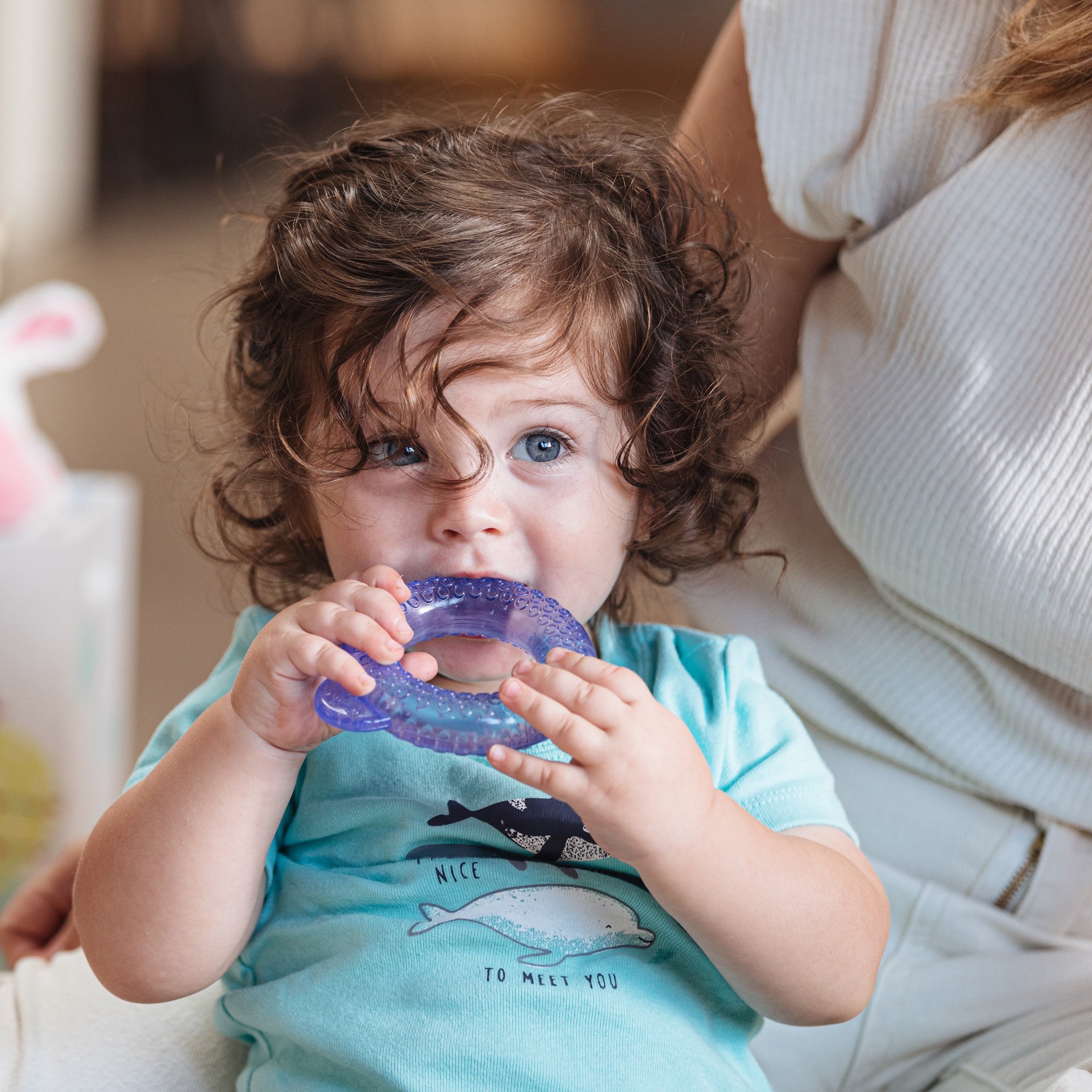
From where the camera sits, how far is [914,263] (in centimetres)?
90

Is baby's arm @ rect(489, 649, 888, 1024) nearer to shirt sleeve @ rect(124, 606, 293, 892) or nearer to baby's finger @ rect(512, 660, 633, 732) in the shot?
baby's finger @ rect(512, 660, 633, 732)

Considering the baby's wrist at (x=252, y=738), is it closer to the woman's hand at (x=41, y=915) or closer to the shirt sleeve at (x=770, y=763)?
the shirt sleeve at (x=770, y=763)

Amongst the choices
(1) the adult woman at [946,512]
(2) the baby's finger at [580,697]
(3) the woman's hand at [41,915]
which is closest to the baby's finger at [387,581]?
(2) the baby's finger at [580,697]

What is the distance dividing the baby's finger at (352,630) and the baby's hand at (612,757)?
7 centimetres

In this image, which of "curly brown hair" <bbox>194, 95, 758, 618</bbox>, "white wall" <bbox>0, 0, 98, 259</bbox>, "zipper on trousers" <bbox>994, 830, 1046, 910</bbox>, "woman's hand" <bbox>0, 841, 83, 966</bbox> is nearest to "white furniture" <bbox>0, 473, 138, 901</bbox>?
"woman's hand" <bbox>0, 841, 83, 966</bbox>

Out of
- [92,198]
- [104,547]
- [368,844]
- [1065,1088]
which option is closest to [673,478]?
[368,844]

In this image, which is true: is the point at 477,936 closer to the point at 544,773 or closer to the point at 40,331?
the point at 544,773

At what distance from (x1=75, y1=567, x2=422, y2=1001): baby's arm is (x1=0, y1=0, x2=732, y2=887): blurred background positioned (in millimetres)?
2364

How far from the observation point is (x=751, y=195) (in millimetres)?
1058

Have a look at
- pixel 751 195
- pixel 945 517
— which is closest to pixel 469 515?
pixel 945 517

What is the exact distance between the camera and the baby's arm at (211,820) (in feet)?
2.32

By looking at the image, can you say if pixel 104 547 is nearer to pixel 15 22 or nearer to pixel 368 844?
pixel 368 844

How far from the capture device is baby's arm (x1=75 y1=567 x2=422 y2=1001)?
0.71 metres

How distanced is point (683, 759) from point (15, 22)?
396cm
